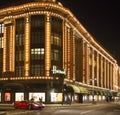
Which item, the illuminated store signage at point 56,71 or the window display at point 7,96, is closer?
the illuminated store signage at point 56,71

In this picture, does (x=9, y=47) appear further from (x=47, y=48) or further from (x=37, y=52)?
(x=47, y=48)

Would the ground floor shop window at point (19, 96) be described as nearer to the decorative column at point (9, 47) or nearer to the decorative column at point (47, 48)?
the decorative column at point (9, 47)

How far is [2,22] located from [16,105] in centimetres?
4033

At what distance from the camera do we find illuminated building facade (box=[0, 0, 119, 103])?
274 feet

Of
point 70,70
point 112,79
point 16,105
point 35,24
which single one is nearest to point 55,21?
point 35,24

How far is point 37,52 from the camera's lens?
3329 inches

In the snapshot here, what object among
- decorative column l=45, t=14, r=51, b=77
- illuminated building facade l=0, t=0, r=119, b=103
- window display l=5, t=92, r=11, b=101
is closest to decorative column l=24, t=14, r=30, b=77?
illuminated building facade l=0, t=0, r=119, b=103

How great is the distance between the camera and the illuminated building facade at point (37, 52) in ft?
274

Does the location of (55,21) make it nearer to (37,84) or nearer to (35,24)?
(35,24)

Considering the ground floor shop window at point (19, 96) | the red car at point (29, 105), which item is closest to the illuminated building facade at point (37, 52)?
the ground floor shop window at point (19, 96)

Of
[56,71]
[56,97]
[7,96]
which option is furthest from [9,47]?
[56,97]

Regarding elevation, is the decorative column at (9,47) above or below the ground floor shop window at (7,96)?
above

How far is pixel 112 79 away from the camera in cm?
17612

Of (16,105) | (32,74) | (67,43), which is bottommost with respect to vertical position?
(16,105)
